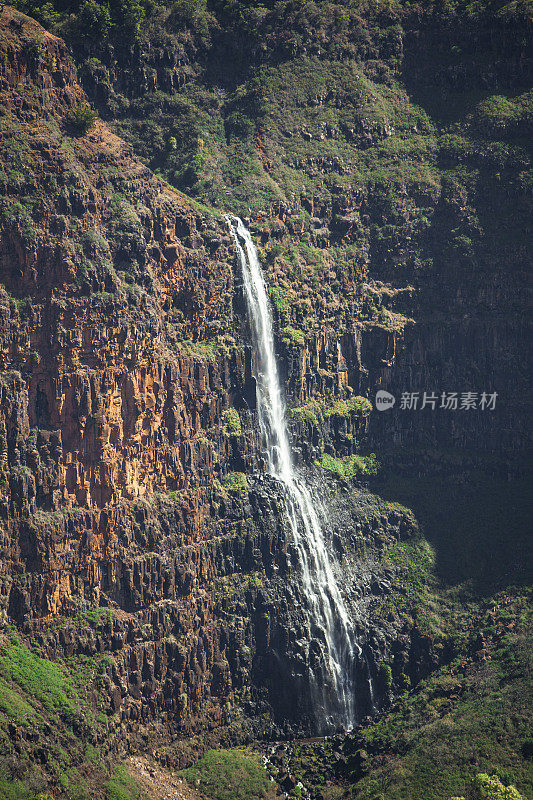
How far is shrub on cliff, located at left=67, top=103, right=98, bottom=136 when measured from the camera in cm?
6244

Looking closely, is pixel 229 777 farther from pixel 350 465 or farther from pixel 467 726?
pixel 350 465

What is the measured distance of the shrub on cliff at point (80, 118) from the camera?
6244 cm

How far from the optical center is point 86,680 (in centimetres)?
5822

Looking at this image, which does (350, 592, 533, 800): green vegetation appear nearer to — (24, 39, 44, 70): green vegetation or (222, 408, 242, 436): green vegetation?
(222, 408, 242, 436): green vegetation

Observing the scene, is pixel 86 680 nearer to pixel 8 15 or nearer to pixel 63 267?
pixel 63 267

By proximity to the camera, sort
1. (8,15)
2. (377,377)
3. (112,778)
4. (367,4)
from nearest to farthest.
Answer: (112,778) → (8,15) → (377,377) → (367,4)

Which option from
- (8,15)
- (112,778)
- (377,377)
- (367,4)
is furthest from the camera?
(367,4)

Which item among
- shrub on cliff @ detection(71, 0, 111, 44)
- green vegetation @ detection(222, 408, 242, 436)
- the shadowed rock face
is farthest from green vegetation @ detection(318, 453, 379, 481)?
shrub on cliff @ detection(71, 0, 111, 44)

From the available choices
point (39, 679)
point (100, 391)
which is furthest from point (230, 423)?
point (39, 679)

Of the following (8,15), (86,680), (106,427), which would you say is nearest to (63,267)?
(106,427)

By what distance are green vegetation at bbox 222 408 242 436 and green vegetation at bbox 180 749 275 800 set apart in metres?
17.5

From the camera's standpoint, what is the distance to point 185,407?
6562 centimetres

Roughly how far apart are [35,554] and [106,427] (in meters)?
7.46

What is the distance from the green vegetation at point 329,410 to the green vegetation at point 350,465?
245 cm
